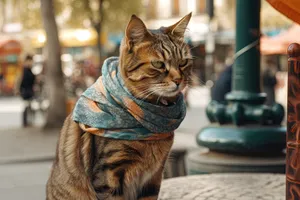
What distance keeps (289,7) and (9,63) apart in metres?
31.4

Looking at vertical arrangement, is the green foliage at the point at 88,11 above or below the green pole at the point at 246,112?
above

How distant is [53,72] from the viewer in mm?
14445

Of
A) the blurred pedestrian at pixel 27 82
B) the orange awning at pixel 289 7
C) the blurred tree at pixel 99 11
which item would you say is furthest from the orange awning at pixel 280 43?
the orange awning at pixel 289 7

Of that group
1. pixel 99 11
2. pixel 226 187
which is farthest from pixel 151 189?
pixel 99 11

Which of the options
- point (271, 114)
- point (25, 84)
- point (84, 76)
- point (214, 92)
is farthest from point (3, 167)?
point (84, 76)

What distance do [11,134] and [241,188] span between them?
9.28 meters

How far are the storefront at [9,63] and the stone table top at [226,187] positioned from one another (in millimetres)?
27641

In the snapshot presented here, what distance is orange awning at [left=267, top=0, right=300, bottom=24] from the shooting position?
400cm

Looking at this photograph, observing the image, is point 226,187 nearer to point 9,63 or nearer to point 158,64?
point 158,64

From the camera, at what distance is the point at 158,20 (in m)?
47.2

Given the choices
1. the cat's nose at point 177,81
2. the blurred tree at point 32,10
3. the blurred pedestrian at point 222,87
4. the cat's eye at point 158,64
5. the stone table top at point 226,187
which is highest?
the blurred tree at point 32,10

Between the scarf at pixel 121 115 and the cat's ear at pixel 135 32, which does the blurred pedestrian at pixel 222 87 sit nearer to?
the scarf at pixel 121 115

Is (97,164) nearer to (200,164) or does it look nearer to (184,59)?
(184,59)

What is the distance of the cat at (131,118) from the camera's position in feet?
12.0
